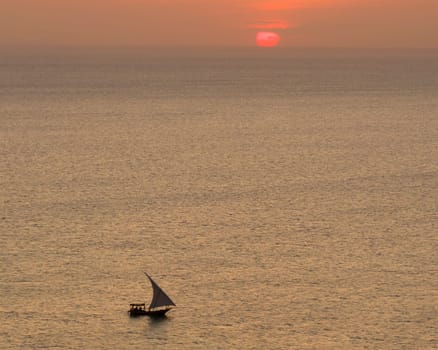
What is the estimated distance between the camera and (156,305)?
270 ft

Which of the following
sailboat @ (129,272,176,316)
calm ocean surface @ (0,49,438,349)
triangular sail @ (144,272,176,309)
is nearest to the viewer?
calm ocean surface @ (0,49,438,349)

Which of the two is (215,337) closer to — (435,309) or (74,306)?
(74,306)

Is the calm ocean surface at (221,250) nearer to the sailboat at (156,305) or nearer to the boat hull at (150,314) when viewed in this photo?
the boat hull at (150,314)

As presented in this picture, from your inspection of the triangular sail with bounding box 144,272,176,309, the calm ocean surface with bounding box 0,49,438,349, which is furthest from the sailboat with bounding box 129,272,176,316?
the calm ocean surface with bounding box 0,49,438,349

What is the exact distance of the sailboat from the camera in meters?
82.4

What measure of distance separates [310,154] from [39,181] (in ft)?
180

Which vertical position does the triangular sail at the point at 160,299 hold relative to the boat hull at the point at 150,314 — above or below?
above

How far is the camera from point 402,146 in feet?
607

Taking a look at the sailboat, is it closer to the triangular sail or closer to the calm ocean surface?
the triangular sail

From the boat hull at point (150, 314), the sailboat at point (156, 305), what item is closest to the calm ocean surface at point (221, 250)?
the boat hull at point (150, 314)

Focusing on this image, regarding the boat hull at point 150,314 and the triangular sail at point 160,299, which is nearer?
the boat hull at point 150,314

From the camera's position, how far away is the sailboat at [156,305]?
82.4 metres

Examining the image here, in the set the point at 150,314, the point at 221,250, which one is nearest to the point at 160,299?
the point at 150,314

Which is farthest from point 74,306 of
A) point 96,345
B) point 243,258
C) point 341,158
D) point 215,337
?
point 341,158
